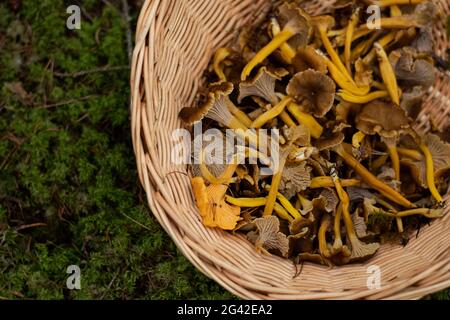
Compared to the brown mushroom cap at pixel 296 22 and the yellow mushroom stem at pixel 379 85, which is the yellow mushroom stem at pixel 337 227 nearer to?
the yellow mushroom stem at pixel 379 85

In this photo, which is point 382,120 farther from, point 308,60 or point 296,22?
point 296,22

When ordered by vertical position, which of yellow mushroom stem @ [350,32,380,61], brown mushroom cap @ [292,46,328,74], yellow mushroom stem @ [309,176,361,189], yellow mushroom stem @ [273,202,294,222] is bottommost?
yellow mushroom stem @ [273,202,294,222]

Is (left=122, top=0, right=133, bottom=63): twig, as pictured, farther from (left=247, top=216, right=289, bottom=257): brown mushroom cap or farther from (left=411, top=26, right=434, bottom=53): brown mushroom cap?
(left=411, top=26, right=434, bottom=53): brown mushroom cap

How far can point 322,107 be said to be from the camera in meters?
2.32

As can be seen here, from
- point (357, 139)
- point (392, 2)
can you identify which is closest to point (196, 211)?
point (357, 139)

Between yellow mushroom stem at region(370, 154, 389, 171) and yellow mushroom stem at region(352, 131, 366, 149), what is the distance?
0.13m

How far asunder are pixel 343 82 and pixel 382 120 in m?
0.22

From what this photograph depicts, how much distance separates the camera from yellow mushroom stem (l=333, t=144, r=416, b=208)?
2332 millimetres

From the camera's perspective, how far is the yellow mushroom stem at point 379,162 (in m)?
2.44

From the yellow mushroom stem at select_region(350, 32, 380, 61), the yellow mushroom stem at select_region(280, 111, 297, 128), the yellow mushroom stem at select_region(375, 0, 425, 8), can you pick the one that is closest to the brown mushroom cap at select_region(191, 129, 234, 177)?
the yellow mushroom stem at select_region(280, 111, 297, 128)

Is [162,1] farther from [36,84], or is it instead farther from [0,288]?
[0,288]

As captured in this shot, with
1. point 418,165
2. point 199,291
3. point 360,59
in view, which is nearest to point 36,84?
point 199,291

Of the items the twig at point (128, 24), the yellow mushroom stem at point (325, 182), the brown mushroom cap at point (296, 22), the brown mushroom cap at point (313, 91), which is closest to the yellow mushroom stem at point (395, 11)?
Answer: the brown mushroom cap at point (296, 22)
